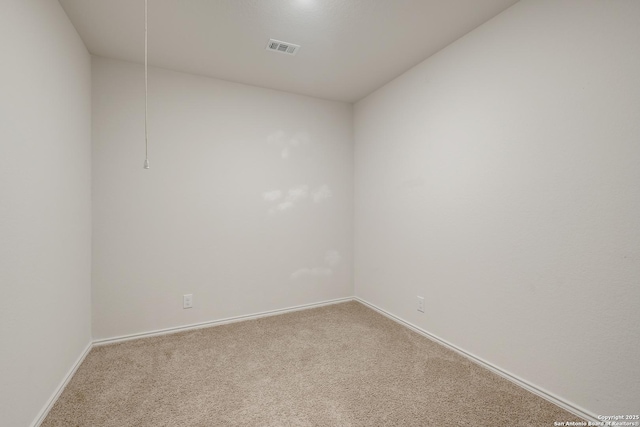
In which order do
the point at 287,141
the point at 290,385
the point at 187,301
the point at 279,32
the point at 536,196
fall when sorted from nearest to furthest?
the point at 536,196, the point at 290,385, the point at 279,32, the point at 187,301, the point at 287,141

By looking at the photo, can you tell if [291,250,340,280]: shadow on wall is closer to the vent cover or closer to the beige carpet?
the beige carpet

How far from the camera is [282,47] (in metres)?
2.26

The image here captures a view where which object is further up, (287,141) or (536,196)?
(287,141)

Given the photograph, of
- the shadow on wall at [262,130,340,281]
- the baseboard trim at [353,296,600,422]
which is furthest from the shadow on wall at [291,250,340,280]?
the baseboard trim at [353,296,600,422]

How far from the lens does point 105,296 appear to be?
2375 millimetres

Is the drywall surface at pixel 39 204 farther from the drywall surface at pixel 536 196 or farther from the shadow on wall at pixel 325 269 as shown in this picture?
the drywall surface at pixel 536 196

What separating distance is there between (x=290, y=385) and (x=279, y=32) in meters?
2.43

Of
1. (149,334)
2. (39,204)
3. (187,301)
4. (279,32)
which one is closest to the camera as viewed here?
(39,204)

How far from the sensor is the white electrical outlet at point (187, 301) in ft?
8.71

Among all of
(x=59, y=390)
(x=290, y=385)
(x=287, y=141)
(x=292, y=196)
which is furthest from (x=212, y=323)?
(x=287, y=141)

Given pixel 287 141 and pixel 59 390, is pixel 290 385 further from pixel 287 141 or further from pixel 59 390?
pixel 287 141

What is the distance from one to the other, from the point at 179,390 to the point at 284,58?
2.57m

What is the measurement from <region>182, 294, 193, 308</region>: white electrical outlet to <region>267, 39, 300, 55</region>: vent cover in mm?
2295

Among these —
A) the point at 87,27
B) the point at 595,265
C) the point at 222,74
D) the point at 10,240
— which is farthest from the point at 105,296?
the point at 595,265
